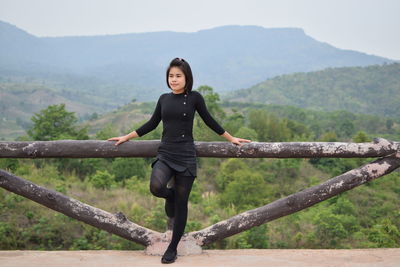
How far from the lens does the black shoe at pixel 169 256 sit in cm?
283

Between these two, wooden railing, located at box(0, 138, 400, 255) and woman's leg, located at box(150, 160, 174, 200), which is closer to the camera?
woman's leg, located at box(150, 160, 174, 200)

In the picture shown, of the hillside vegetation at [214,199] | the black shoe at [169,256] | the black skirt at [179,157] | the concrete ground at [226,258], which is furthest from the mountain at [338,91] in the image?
the black shoe at [169,256]

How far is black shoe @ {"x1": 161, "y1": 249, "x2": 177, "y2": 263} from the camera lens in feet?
9.30

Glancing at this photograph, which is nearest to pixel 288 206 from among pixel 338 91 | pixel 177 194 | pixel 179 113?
pixel 177 194

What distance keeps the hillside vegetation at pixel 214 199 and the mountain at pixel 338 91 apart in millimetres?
45422

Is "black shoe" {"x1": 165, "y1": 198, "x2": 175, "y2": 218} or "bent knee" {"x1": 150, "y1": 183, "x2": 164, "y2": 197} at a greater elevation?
"bent knee" {"x1": 150, "y1": 183, "x2": 164, "y2": 197}

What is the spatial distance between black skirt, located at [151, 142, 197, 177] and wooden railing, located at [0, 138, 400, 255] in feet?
0.76

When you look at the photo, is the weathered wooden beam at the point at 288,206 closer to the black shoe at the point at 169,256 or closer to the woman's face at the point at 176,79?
the black shoe at the point at 169,256

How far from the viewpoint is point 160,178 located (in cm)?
282

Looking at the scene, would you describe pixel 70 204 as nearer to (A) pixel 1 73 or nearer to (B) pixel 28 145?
(B) pixel 28 145

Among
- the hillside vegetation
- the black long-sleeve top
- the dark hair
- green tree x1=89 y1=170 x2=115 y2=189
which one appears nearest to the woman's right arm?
the black long-sleeve top

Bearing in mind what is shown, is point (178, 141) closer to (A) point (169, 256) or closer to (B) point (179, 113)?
(B) point (179, 113)

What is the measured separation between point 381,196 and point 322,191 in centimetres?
1005

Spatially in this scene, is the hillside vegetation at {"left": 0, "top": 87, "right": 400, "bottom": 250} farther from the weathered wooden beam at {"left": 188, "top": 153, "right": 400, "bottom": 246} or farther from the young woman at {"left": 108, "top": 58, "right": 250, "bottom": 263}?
the young woman at {"left": 108, "top": 58, "right": 250, "bottom": 263}
